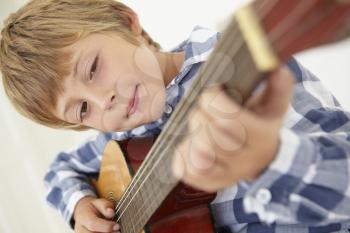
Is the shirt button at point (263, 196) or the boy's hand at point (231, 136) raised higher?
the boy's hand at point (231, 136)

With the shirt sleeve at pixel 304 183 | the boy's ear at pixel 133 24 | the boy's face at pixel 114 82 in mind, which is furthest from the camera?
the boy's ear at pixel 133 24

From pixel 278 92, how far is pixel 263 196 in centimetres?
12

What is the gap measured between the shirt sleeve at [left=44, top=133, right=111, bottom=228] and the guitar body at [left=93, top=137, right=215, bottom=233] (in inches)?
8.5

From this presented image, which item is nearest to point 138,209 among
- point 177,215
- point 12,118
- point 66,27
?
point 177,215

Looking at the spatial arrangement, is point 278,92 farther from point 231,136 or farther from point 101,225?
point 101,225

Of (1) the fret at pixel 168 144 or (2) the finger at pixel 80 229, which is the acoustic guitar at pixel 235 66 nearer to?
(1) the fret at pixel 168 144

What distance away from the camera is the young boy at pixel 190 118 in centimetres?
32

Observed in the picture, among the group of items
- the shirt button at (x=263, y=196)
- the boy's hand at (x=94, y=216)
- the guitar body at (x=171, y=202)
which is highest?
A: the shirt button at (x=263, y=196)

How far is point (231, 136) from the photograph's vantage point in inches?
12.4

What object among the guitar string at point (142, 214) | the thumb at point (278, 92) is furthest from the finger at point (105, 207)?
the thumb at point (278, 92)

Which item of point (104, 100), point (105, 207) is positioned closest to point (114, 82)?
point (104, 100)

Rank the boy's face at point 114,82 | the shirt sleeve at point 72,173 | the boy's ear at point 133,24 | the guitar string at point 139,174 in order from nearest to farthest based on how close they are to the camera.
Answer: the guitar string at point 139,174 → the boy's face at point 114,82 → the boy's ear at point 133,24 → the shirt sleeve at point 72,173

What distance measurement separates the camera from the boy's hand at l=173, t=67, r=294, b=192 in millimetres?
296

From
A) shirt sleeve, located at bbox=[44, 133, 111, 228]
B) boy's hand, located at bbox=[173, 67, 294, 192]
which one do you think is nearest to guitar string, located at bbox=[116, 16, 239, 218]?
boy's hand, located at bbox=[173, 67, 294, 192]
